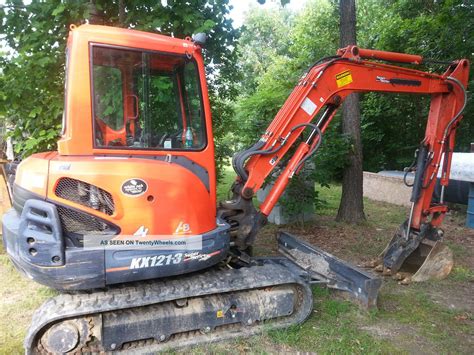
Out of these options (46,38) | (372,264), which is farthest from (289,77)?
(372,264)

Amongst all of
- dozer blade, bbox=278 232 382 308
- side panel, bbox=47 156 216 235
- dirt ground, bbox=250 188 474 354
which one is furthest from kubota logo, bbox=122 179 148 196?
dirt ground, bbox=250 188 474 354

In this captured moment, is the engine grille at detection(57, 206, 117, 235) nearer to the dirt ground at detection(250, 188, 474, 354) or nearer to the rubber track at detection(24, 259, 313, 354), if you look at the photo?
the rubber track at detection(24, 259, 313, 354)

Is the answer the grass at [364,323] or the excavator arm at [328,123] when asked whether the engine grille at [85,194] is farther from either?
the grass at [364,323]

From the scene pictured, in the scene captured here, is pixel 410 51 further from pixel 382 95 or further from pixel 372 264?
pixel 372 264

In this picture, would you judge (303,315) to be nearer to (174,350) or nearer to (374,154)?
(174,350)

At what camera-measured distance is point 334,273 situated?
4730 mm

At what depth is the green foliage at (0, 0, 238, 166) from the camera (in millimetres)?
5953

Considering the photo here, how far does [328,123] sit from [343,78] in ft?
1.83

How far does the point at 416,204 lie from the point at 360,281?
1594 mm

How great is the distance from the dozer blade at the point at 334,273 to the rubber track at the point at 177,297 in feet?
2.00

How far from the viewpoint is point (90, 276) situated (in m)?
3.27

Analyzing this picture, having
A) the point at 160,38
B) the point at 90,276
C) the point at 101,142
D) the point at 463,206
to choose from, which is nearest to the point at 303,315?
the point at 90,276

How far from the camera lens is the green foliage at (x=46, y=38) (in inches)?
234

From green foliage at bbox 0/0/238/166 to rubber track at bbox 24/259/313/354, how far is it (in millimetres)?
3528
